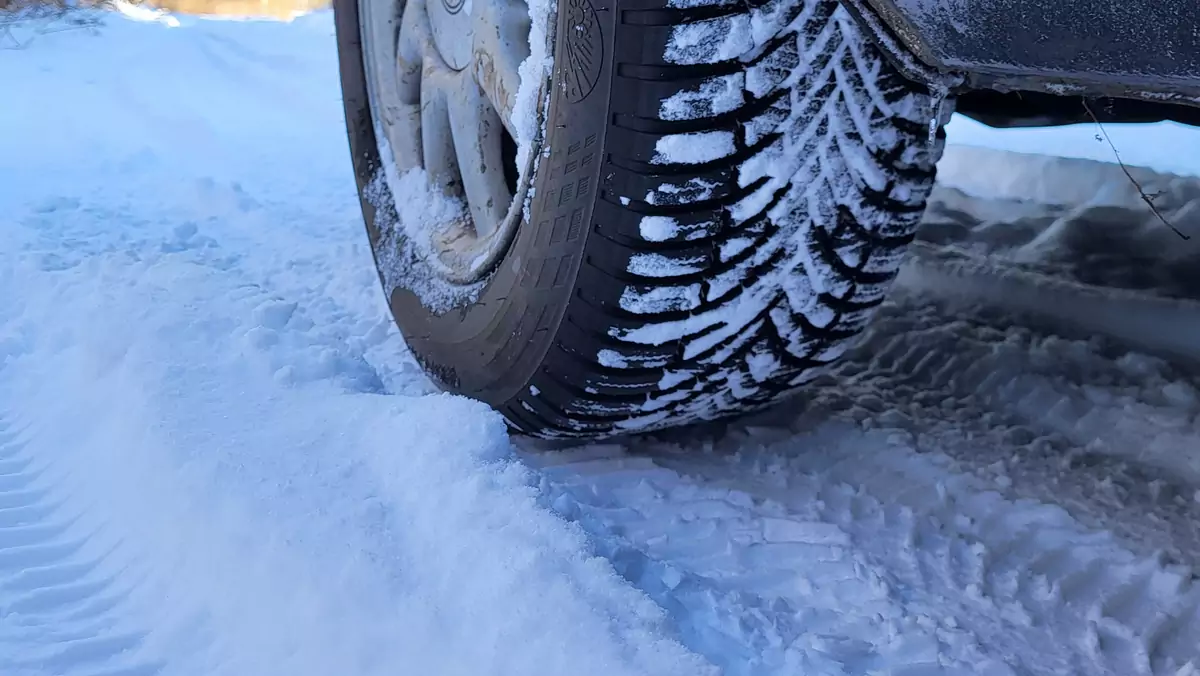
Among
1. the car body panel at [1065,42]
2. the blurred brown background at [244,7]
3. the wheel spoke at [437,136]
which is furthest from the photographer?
the blurred brown background at [244,7]

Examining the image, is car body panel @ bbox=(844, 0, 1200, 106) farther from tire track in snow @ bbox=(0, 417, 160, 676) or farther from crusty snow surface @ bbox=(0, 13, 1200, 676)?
tire track in snow @ bbox=(0, 417, 160, 676)

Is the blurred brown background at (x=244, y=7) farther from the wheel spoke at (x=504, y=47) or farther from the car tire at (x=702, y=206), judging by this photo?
the car tire at (x=702, y=206)

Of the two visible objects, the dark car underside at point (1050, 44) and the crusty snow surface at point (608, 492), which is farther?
the crusty snow surface at point (608, 492)

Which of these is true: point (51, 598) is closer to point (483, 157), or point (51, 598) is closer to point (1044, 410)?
point (483, 157)

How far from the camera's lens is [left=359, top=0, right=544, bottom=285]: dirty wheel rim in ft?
4.70

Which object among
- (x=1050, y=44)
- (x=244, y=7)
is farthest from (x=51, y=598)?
(x=244, y=7)

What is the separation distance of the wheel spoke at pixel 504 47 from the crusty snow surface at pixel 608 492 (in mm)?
440

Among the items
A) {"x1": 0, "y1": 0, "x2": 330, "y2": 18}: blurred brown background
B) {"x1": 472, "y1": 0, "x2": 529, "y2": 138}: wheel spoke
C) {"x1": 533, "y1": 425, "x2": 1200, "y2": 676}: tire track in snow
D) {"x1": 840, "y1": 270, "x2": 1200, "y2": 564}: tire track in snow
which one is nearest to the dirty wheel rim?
{"x1": 472, "y1": 0, "x2": 529, "y2": 138}: wheel spoke

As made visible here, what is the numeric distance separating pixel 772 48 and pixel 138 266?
154 centimetres

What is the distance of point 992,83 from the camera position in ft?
3.21

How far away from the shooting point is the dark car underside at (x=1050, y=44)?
761mm

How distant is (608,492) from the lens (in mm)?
1372

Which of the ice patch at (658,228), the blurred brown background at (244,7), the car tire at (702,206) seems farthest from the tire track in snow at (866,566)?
the blurred brown background at (244,7)

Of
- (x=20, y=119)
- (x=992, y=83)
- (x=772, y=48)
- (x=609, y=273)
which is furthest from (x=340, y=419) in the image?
(x=20, y=119)
